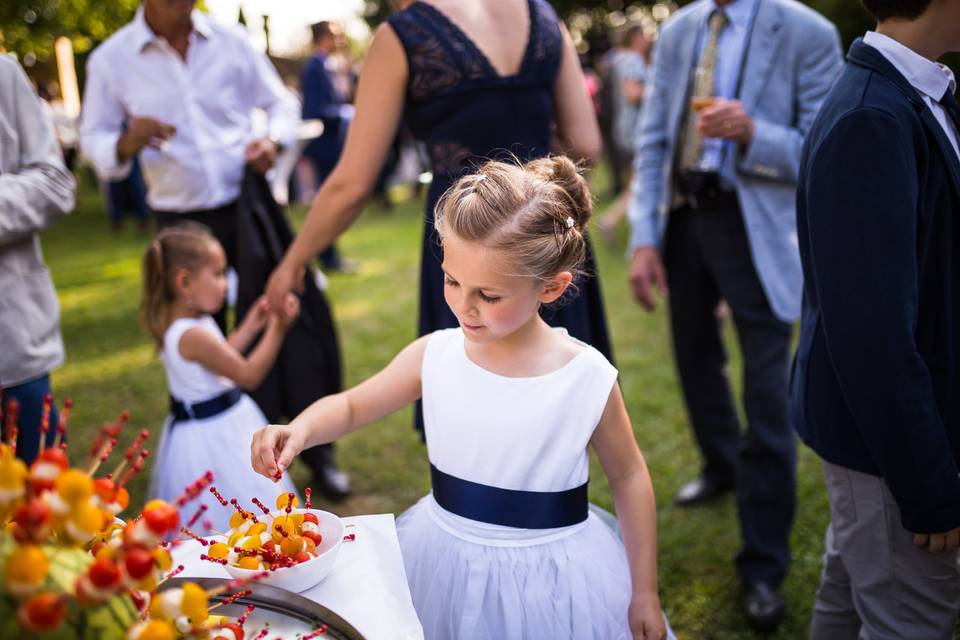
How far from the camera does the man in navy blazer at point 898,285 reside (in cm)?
162

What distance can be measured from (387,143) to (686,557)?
2057 millimetres

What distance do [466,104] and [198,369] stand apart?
1515 mm

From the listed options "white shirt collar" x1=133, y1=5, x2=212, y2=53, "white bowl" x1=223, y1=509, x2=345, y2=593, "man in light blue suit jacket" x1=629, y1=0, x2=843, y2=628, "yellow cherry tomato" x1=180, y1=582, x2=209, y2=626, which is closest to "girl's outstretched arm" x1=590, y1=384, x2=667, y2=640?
"white bowl" x1=223, y1=509, x2=345, y2=593

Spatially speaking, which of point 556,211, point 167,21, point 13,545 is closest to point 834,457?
point 556,211

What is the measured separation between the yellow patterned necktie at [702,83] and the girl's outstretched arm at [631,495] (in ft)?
4.98

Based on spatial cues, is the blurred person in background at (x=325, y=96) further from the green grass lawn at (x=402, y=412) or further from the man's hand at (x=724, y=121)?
the man's hand at (x=724, y=121)

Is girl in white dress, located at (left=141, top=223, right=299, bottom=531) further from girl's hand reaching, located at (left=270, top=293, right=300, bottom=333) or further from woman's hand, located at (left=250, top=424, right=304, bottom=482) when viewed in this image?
woman's hand, located at (left=250, top=424, right=304, bottom=482)

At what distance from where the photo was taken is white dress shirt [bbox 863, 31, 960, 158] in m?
1.71

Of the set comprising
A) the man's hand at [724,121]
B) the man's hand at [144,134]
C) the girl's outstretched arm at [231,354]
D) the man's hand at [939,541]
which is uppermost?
the man's hand at [724,121]

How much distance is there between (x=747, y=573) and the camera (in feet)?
9.49

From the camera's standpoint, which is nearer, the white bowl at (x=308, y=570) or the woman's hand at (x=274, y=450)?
the white bowl at (x=308, y=570)

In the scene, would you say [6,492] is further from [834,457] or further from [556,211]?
[834,457]

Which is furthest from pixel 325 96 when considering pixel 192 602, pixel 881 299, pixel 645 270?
Result: pixel 192 602

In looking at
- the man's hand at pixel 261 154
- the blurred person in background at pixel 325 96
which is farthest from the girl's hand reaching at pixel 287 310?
the blurred person in background at pixel 325 96
